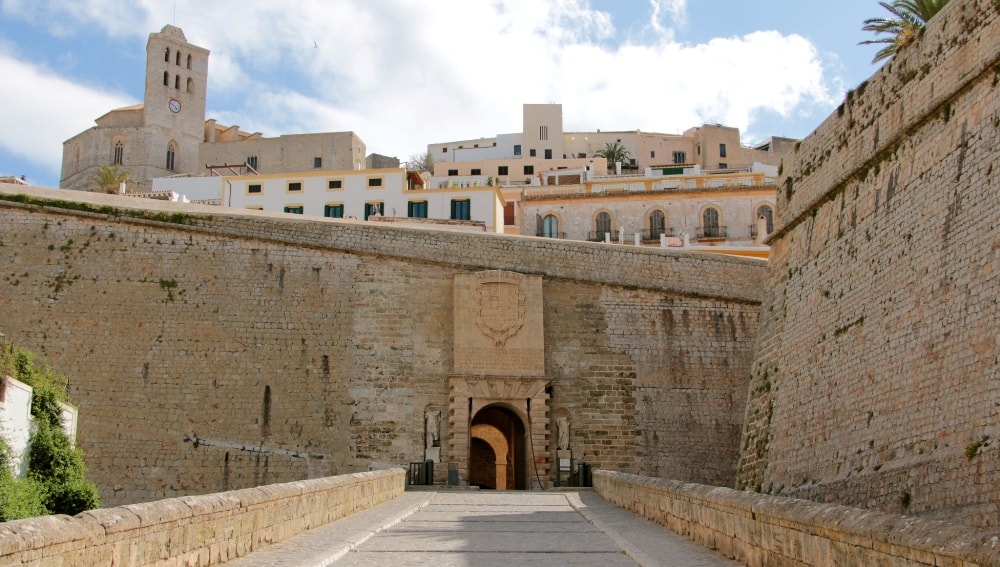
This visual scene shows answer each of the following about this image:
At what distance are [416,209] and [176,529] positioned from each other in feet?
104

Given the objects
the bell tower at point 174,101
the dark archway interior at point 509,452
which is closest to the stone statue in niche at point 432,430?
the dark archway interior at point 509,452

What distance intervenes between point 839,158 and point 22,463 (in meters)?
13.6

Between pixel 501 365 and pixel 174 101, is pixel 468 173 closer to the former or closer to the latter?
pixel 174 101

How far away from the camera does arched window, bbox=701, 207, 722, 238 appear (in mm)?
37969

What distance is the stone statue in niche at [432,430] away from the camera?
67.8ft

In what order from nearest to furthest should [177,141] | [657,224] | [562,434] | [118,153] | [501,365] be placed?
[562,434], [501,365], [657,224], [118,153], [177,141]

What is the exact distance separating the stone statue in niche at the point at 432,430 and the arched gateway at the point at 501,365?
23 centimetres

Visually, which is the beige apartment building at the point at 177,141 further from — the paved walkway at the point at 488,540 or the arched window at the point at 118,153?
the paved walkway at the point at 488,540

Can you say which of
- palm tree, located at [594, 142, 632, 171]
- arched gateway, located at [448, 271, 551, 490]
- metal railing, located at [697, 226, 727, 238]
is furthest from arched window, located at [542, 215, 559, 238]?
arched gateway, located at [448, 271, 551, 490]

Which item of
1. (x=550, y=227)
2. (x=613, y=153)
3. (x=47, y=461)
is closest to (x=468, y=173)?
(x=613, y=153)

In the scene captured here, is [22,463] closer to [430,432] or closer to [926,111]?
[430,432]

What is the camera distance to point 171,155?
6412cm

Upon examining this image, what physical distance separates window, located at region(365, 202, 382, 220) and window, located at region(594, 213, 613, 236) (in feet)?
26.6

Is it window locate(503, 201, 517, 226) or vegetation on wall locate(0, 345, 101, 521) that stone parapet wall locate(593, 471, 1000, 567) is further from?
window locate(503, 201, 517, 226)
